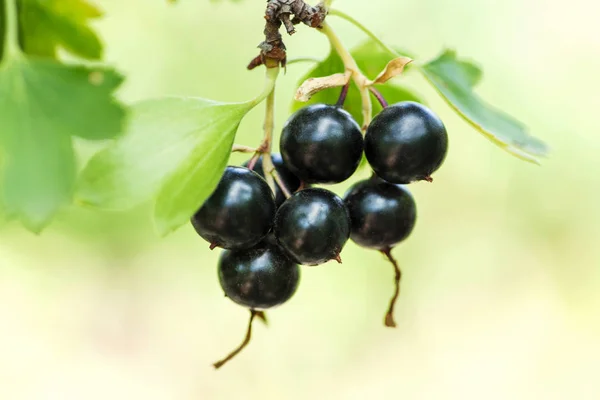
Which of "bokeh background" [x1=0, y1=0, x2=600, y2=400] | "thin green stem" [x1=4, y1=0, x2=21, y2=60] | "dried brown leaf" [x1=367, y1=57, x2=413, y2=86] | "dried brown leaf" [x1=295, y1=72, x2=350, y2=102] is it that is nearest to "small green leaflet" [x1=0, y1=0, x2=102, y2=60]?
"thin green stem" [x1=4, y1=0, x2=21, y2=60]

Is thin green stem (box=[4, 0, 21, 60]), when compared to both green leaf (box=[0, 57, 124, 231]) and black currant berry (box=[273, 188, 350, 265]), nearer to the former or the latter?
green leaf (box=[0, 57, 124, 231])

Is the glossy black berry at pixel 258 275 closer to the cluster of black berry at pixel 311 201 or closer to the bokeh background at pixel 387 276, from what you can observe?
the cluster of black berry at pixel 311 201

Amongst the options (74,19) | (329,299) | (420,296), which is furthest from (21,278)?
(74,19)

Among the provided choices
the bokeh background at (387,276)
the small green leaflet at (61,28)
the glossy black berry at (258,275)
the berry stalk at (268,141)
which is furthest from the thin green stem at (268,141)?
the bokeh background at (387,276)

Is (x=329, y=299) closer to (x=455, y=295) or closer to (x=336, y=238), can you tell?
(x=455, y=295)

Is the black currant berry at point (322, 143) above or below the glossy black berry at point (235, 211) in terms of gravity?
above
